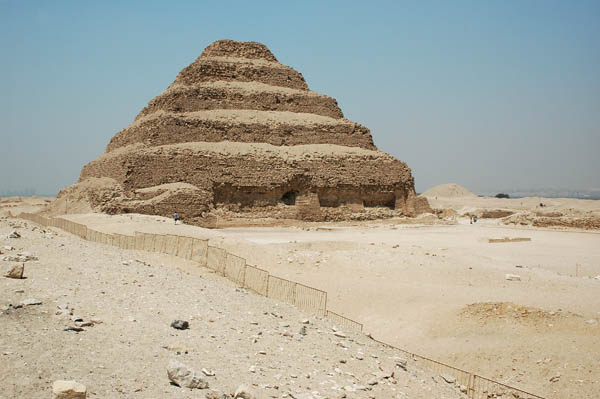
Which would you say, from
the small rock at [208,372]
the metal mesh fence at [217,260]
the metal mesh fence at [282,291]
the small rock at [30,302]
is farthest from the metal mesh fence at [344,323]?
the small rock at [30,302]

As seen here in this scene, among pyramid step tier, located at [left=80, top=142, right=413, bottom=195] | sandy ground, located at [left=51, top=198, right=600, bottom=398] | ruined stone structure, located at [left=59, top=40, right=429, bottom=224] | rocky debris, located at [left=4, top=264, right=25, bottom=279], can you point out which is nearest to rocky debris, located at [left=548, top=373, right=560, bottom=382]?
sandy ground, located at [left=51, top=198, right=600, bottom=398]

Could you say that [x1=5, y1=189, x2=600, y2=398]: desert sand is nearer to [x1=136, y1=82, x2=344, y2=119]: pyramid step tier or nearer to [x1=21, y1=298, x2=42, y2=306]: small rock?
[x1=21, y1=298, x2=42, y2=306]: small rock

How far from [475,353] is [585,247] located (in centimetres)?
1723

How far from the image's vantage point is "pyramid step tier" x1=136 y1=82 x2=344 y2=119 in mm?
37344

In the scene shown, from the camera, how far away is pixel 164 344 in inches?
250

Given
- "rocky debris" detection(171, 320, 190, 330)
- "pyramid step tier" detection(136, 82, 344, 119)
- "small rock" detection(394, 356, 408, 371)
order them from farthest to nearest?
"pyramid step tier" detection(136, 82, 344, 119), "small rock" detection(394, 356, 408, 371), "rocky debris" detection(171, 320, 190, 330)

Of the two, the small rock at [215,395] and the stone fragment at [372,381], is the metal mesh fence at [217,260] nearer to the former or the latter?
the stone fragment at [372,381]

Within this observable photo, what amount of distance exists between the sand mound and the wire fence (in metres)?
101

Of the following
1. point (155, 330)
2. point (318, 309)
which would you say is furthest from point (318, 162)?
point (155, 330)

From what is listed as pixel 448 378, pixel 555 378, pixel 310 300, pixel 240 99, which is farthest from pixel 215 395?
pixel 240 99

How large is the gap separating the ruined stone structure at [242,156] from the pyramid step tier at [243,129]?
0.25ft

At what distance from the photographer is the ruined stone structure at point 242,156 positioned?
31188 millimetres

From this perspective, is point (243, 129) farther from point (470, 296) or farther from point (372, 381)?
point (372, 381)

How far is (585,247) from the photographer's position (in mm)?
24297
